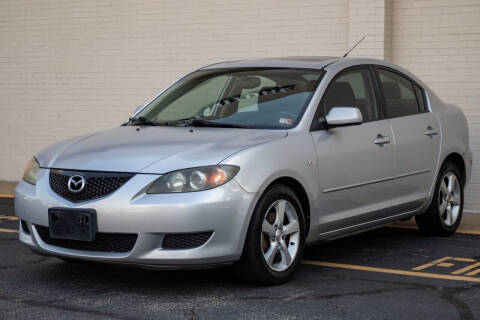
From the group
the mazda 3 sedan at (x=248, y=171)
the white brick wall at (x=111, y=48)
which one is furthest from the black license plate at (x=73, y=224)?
the white brick wall at (x=111, y=48)

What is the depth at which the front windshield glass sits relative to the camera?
671cm

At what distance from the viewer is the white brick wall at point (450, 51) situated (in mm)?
10445

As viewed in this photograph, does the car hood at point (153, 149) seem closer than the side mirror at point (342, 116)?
Yes

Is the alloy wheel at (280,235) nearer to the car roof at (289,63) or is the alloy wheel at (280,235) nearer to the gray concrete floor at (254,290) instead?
the gray concrete floor at (254,290)

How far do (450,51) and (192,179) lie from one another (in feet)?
18.7

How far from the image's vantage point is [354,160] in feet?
22.5

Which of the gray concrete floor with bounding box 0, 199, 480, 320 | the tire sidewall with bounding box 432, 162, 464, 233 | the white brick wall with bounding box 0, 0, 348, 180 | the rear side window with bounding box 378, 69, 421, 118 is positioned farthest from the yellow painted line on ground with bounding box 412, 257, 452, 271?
the white brick wall with bounding box 0, 0, 348, 180

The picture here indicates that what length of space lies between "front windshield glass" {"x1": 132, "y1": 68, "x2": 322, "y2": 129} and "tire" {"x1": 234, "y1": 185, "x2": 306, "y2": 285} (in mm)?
637

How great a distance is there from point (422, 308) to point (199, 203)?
4.94ft

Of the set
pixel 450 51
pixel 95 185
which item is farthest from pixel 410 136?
pixel 450 51

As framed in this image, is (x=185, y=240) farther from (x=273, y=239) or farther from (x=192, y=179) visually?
(x=273, y=239)

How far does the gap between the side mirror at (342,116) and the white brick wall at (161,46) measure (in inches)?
166

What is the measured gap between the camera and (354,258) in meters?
7.29

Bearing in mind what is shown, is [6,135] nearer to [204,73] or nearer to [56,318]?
[204,73]
